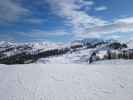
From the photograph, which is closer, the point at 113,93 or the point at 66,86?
the point at 113,93

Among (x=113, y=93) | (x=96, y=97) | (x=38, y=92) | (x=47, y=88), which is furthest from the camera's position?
(x=47, y=88)

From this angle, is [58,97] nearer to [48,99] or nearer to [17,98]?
[48,99]

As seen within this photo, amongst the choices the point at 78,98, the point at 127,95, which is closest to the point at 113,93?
the point at 127,95

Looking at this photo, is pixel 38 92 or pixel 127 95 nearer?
pixel 127 95

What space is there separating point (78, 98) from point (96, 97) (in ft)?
2.36

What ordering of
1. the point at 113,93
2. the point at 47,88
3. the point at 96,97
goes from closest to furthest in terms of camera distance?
the point at 96,97 → the point at 113,93 → the point at 47,88

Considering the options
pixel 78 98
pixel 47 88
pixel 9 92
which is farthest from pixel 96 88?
pixel 9 92

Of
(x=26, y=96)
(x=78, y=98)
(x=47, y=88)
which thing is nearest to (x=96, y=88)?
(x=78, y=98)

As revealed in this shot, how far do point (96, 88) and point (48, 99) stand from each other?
2439 millimetres

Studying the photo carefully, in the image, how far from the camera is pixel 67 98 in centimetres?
581

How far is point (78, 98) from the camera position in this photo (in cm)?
572

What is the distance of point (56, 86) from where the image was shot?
754 centimetres

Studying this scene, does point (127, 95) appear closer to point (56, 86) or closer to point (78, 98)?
point (78, 98)

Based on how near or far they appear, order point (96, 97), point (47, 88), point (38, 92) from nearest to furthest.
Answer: point (96, 97)
point (38, 92)
point (47, 88)
